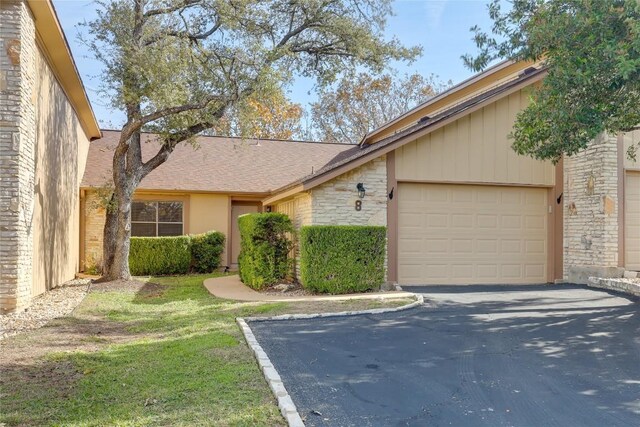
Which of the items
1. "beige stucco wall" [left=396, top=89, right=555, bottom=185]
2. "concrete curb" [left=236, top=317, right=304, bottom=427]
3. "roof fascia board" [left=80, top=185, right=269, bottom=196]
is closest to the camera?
"concrete curb" [left=236, top=317, right=304, bottom=427]

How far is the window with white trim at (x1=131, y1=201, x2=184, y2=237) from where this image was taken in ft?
55.1

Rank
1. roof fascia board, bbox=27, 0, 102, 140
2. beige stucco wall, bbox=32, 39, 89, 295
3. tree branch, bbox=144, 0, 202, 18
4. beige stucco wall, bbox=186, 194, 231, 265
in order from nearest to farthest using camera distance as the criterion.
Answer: roof fascia board, bbox=27, 0, 102, 140
beige stucco wall, bbox=32, 39, 89, 295
tree branch, bbox=144, 0, 202, 18
beige stucco wall, bbox=186, 194, 231, 265

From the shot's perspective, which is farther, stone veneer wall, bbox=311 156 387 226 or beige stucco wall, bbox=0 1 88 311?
stone veneer wall, bbox=311 156 387 226

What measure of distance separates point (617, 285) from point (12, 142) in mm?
11255

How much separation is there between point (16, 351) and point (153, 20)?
31.4 feet

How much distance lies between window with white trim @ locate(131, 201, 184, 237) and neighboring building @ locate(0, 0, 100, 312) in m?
3.09

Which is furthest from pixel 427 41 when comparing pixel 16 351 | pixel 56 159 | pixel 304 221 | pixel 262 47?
pixel 16 351

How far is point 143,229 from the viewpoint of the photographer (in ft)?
55.2

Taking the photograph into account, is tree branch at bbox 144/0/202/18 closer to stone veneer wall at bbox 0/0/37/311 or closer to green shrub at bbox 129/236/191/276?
stone veneer wall at bbox 0/0/37/311

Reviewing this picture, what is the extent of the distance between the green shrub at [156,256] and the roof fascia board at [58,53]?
4202mm

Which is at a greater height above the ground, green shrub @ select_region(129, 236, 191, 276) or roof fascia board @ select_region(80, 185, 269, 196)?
roof fascia board @ select_region(80, 185, 269, 196)

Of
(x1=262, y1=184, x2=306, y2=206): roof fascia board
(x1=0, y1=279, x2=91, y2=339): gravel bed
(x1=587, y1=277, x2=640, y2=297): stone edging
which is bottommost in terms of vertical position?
(x1=0, y1=279, x2=91, y2=339): gravel bed

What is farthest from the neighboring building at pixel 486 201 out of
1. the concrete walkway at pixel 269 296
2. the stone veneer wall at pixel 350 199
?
the concrete walkway at pixel 269 296

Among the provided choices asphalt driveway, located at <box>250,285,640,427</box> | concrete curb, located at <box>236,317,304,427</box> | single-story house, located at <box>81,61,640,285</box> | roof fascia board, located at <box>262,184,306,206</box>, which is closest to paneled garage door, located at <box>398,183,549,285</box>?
single-story house, located at <box>81,61,640,285</box>
